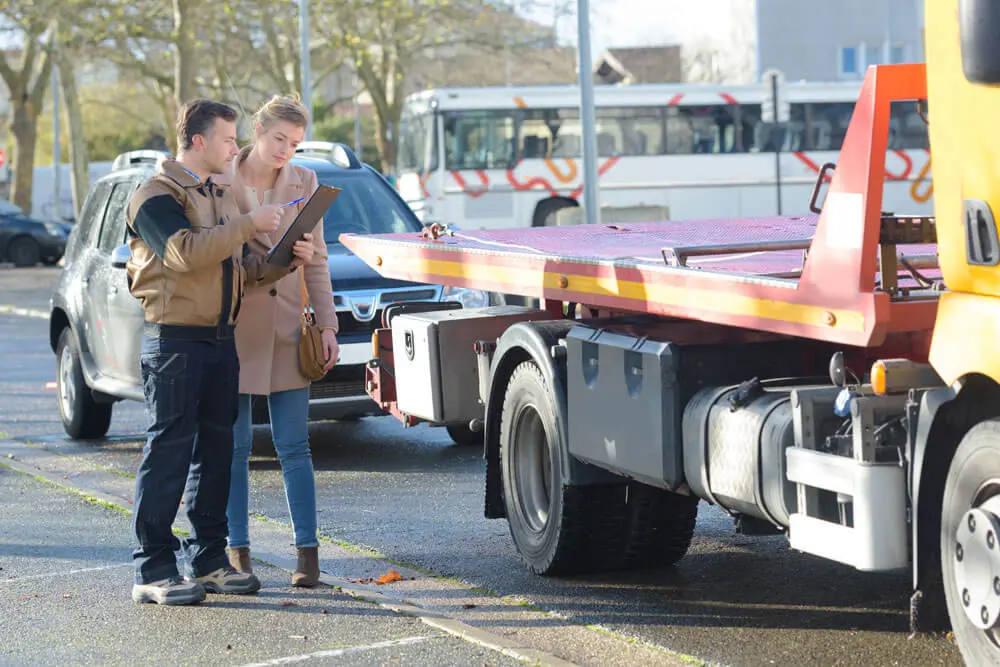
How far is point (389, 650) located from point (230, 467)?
123 centimetres

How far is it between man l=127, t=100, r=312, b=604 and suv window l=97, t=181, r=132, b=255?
16.0 feet

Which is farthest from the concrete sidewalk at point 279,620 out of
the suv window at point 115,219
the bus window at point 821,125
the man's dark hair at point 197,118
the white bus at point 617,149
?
the bus window at point 821,125

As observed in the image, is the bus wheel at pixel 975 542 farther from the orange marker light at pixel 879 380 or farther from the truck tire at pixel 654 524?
the truck tire at pixel 654 524

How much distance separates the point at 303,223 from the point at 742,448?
1897 mm

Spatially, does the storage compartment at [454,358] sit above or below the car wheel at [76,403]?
above

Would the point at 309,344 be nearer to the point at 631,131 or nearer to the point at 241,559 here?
the point at 241,559

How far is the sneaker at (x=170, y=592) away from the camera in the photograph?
651cm

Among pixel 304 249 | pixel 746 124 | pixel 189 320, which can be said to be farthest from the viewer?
pixel 746 124

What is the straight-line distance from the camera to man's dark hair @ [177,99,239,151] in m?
6.37

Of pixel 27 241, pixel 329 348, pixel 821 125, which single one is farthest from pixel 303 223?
Result: pixel 27 241

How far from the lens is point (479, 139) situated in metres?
34.4

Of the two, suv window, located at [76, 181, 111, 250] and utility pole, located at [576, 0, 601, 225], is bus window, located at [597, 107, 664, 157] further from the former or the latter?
suv window, located at [76, 181, 111, 250]

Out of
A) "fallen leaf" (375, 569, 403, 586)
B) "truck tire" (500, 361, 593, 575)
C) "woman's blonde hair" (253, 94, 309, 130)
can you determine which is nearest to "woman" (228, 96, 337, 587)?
"woman's blonde hair" (253, 94, 309, 130)

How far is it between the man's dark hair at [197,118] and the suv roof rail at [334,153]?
528 centimetres
